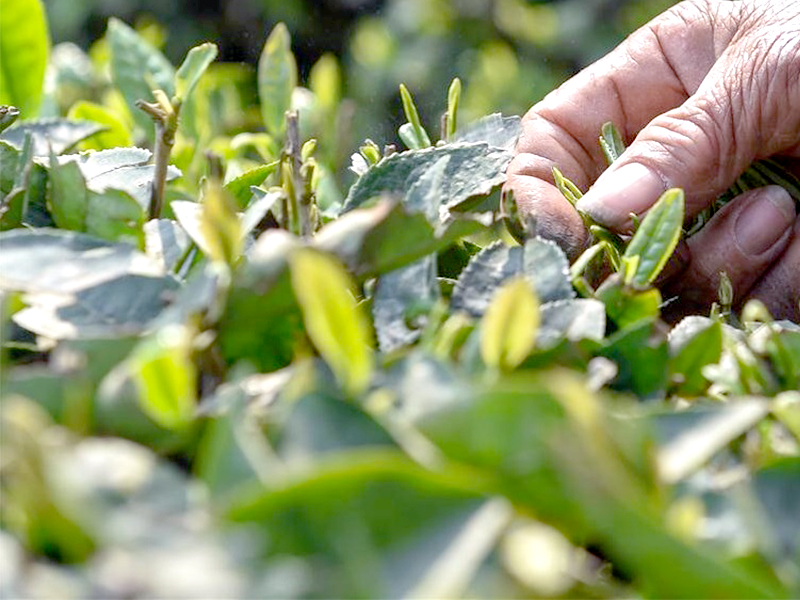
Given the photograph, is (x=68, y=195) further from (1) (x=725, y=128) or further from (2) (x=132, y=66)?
(1) (x=725, y=128)

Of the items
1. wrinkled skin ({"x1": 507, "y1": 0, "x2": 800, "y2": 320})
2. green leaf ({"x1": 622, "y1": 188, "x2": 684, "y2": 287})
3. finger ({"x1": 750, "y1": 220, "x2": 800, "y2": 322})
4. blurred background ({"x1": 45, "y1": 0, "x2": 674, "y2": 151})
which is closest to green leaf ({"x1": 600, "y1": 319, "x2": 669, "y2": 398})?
green leaf ({"x1": 622, "y1": 188, "x2": 684, "y2": 287})

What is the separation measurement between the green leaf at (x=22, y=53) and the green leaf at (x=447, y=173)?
0.46 metres

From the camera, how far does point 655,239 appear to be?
0.71 meters

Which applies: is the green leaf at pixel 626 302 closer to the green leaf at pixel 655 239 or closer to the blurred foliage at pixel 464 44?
the green leaf at pixel 655 239

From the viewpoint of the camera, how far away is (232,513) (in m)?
0.42

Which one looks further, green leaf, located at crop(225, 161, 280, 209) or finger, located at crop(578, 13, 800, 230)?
finger, located at crop(578, 13, 800, 230)

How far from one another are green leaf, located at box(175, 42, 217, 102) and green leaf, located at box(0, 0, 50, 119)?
0.41 feet

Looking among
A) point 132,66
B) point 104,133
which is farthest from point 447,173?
point 132,66

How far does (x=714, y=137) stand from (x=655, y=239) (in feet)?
2.28

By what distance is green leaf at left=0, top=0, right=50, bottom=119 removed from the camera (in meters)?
1.07

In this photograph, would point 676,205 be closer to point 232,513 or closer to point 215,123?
point 232,513

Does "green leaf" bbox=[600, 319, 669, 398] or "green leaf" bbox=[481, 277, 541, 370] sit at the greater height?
"green leaf" bbox=[481, 277, 541, 370]

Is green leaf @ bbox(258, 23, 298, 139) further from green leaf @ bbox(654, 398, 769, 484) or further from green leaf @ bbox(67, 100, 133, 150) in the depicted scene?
green leaf @ bbox(654, 398, 769, 484)

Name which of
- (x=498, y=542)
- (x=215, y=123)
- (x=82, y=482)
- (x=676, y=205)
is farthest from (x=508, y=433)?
(x=215, y=123)
